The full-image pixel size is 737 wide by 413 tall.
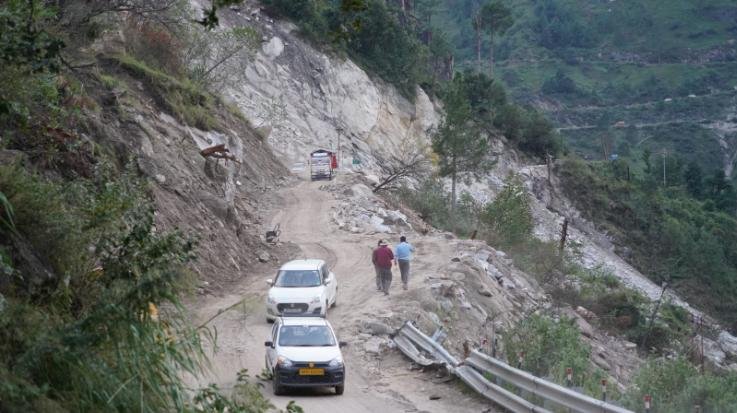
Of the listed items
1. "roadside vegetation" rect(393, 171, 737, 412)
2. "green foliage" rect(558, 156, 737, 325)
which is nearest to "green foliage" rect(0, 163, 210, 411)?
"roadside vegetation" rect(393, 171, 737, 412)

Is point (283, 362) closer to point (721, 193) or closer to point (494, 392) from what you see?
point (494, 392)

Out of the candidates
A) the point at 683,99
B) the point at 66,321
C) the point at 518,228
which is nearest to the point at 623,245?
the point at 518,228

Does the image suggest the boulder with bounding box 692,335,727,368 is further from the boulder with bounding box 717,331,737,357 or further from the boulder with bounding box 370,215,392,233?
the boulder with bounding box 370,215,392,233

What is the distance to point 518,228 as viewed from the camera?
40750 millimetres

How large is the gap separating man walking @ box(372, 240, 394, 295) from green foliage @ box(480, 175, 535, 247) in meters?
17.1

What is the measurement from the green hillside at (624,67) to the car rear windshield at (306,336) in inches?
3815

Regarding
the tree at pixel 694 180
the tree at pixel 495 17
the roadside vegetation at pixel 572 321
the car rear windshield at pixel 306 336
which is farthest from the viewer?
the tree at pixel 495 17

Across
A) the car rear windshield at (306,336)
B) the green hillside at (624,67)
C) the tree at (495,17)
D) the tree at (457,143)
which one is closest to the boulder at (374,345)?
the car rear windshield at (306,336)

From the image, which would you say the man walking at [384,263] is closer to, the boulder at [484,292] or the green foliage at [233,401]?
the boulder at [484,292]

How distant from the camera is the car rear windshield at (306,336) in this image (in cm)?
1488

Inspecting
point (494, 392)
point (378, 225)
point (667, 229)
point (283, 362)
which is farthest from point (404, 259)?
point (667, 229)

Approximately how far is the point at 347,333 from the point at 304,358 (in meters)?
5.21

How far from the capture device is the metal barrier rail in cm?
1038

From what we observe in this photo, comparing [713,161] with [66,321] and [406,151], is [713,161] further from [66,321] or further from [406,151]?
[66,321]
